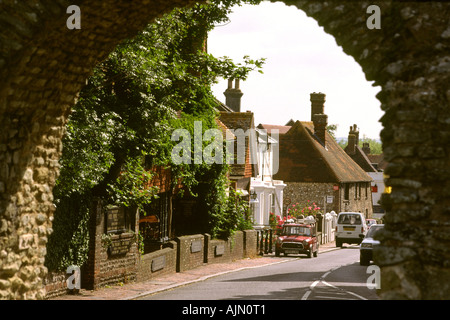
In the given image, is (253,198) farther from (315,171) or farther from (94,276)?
(94,276)

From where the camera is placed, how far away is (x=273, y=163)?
167ft

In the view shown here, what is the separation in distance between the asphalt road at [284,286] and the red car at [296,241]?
6955 millimetres

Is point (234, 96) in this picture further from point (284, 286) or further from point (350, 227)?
point (284, 286)

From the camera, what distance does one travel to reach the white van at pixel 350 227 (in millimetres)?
39562

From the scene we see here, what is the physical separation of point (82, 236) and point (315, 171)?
39691 mm

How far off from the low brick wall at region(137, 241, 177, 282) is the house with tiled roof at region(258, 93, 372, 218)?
30475 millimetres

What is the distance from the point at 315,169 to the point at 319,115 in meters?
5.70

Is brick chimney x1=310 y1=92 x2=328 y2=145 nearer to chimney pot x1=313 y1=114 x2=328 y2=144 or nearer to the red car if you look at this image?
chimney pot x1=313 y1=114 x2=328 y2=144

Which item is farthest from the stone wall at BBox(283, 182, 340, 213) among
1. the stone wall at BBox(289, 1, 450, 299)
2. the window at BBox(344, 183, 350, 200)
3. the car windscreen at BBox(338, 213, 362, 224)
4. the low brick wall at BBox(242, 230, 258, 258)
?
the stone wall at BBox(289, 1, 450, 299)

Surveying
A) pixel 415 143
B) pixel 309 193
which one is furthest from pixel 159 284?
pixel 309 193

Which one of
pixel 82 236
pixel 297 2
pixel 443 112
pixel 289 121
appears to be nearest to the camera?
pixel 443 112

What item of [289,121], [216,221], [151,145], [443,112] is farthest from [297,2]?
[289,121]

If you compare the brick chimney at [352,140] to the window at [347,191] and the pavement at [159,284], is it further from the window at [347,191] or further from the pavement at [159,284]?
the pavement at [159,284]

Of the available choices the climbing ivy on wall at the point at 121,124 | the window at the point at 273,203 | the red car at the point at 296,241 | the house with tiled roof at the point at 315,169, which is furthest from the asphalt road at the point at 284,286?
the house with tiled roof at the point at 315,169
